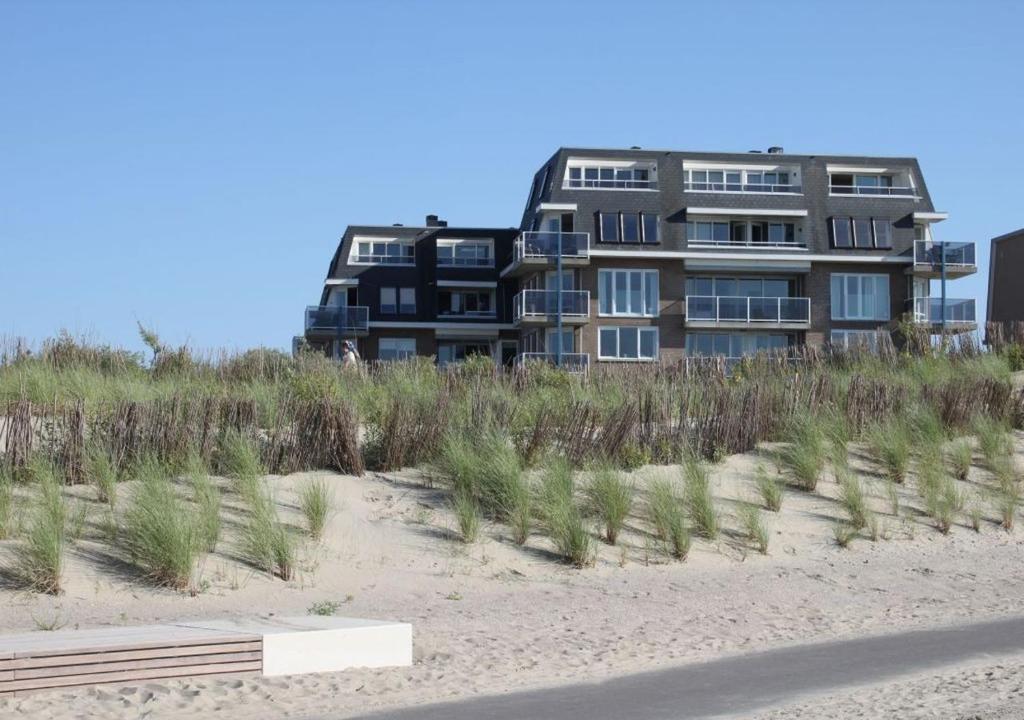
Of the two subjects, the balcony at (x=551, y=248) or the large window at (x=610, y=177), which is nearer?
the balcony at (x=551, y=248)

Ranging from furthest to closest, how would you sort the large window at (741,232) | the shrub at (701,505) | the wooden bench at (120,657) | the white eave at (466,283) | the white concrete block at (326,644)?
1. the white eave at (466,283)
2. the large window at (741,232)
3. the shrub at (701,505)
4. the white concrete block at (326,644)
5. the wooden bench at (120,657)

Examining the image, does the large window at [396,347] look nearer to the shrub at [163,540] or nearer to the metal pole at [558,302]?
the metal pole at [558,302]

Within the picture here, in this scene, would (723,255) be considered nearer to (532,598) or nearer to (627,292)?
(627,292)

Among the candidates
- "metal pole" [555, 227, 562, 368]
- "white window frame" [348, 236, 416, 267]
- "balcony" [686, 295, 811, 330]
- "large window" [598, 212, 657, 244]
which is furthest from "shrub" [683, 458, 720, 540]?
"white window frame" [348, 236, 416, 267]

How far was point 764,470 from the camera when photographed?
1552cm

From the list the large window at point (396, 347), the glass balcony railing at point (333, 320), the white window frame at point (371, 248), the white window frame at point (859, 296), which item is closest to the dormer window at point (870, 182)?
the white window frame at point (859, 296)

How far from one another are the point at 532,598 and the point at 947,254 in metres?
46.5

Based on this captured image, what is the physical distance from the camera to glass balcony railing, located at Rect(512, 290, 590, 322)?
52.6 metres

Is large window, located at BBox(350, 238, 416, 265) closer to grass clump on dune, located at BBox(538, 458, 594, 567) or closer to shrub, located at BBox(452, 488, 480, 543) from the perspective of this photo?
grass clump on dune, located at BBox(538, 458, 594, 567)

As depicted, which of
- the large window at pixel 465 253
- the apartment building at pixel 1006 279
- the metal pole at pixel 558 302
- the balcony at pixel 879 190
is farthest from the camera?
the large window at pixel 465 253

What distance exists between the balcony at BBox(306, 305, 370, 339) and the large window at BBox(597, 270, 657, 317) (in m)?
12.0

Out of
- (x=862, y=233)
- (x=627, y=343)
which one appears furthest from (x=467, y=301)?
(x=862, y=233)

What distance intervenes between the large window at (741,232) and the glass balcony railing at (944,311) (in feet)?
19.6

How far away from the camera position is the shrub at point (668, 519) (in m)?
12.9
